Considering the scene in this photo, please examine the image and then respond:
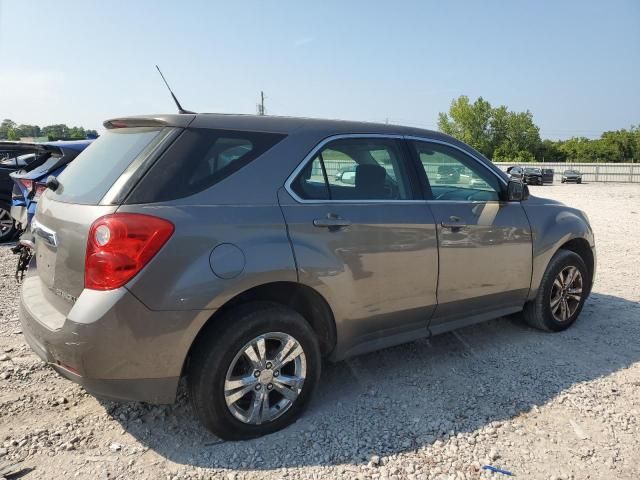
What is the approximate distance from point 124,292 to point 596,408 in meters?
3.03

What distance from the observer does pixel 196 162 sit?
267 cm

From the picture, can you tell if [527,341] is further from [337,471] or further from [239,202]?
[239,202]

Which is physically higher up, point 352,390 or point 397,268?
point 397,268

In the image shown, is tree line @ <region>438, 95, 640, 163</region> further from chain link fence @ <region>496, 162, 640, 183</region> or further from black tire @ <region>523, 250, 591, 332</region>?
black tire @ <region>523, 250, 591, 332</region>

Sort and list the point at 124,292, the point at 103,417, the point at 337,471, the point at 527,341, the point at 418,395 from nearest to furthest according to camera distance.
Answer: the point at 124,292 < the point at 337,471 < the point at 103,417 < the point at 418,395 < the point at 527,341

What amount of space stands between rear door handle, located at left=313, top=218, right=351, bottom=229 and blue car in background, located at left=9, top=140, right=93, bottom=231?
3940 mm

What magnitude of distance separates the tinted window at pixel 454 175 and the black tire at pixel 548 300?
958mm

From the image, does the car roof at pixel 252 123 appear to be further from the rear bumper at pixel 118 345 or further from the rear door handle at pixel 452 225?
the rear bumper at pixel 118 345

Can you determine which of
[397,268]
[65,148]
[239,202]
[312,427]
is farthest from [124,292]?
[65,148]

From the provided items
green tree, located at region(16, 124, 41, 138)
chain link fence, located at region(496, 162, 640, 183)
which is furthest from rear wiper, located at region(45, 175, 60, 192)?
green tree, located at region(16, 124, 41, 138)

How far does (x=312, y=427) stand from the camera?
3035 millimetres

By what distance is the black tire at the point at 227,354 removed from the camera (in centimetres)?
264

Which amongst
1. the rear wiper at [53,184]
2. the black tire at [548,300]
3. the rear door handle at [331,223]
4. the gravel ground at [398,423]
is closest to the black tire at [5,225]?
the gravel ground at [398,423]

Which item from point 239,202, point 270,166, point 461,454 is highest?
point 270,166
